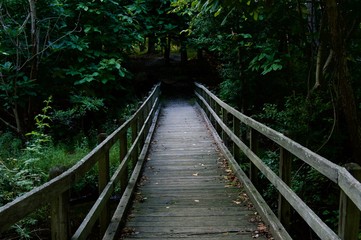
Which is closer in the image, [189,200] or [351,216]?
[351,216]

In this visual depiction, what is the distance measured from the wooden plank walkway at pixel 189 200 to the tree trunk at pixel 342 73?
2128 millimetres

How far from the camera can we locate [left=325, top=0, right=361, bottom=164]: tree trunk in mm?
5594

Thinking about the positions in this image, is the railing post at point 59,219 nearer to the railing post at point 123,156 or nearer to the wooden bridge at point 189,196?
the wooden bridge at point 189,196

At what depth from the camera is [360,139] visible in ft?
19.6

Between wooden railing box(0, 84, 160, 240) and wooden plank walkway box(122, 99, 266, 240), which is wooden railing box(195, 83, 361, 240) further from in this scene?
wooden railing box(0, 84, 160, 240)

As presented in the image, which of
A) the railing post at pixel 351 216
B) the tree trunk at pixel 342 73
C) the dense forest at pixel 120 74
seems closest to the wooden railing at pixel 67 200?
the railing post at pixel 351 216

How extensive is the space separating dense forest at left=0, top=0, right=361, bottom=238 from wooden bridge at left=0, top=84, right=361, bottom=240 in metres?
1.55

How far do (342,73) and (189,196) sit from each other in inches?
125

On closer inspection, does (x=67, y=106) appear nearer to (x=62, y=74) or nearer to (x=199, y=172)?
(x=62, y=74)

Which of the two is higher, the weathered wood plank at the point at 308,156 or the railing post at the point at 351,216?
the weathered wood plank at the point at 308,156

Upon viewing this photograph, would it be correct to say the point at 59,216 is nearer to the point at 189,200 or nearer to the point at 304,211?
the point at 304,211

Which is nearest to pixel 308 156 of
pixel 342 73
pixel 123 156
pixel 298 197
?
pixel 298 197

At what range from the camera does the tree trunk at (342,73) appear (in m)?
5.59

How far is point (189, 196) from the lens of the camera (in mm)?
5719
